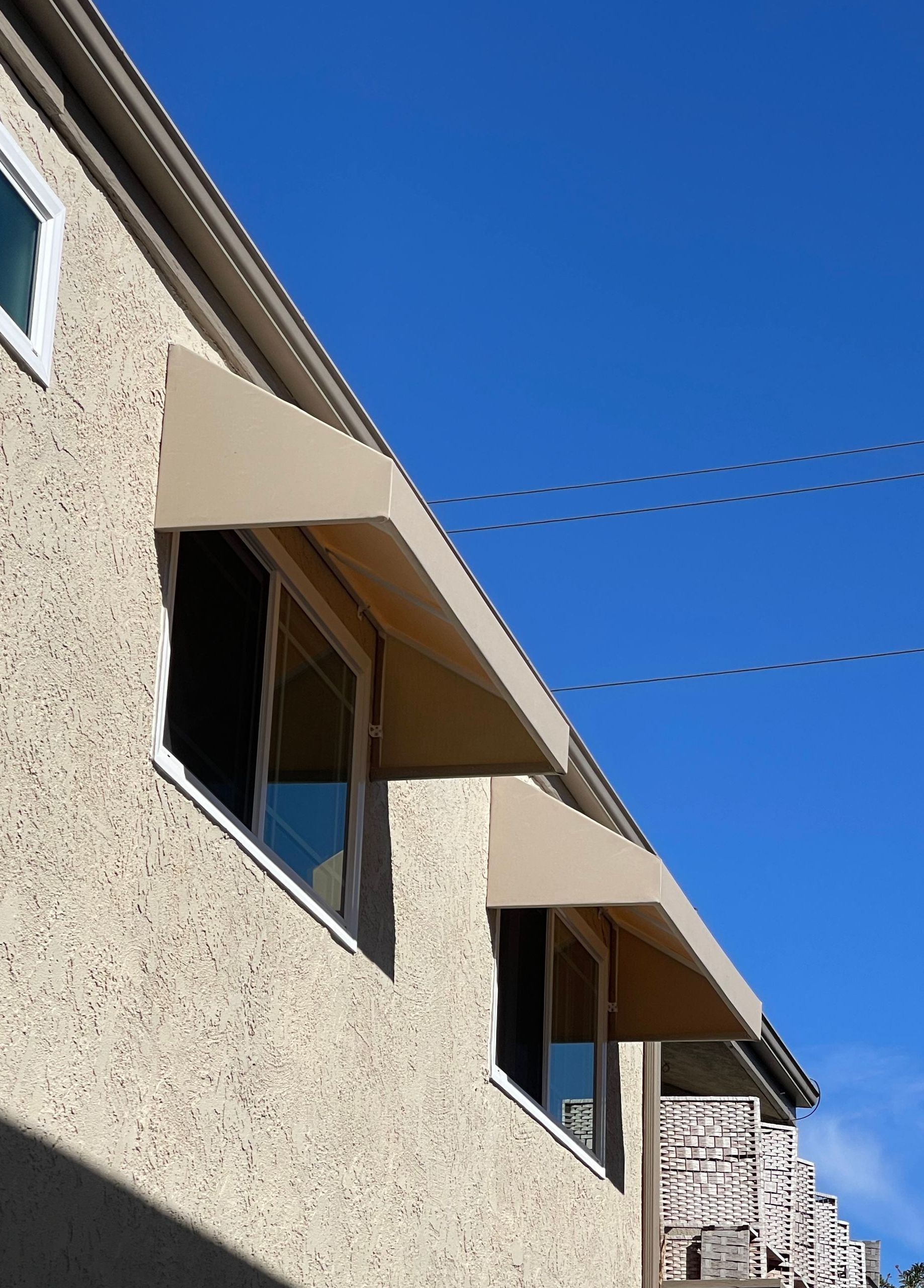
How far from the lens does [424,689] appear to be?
7.88m

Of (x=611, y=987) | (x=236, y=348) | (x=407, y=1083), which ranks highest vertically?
(x=236, y=348)

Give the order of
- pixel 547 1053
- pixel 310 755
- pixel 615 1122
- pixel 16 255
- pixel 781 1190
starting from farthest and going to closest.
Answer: pixel 781 1190 → pixel 615 1122 → pixel 547 1053 → pixel 310 755 → pixel 16 255

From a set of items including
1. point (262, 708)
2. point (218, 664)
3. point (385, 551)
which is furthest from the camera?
point (385, 551)

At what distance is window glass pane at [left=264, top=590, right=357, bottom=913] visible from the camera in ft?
22.6

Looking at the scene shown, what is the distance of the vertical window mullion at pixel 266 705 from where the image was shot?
666 cm

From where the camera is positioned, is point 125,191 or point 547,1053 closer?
point 125,191

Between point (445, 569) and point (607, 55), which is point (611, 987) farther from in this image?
point (607, 55)

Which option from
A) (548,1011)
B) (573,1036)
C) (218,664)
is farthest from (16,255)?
(573,1036)

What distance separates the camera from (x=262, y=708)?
6.71m

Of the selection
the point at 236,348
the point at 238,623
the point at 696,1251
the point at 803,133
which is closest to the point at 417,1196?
the point at 238,623

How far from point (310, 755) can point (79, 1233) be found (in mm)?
2568

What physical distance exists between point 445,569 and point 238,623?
2.67ft

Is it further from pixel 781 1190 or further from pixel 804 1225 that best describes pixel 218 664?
pixel 804 1225

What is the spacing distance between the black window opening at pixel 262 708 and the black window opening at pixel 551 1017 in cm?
240
